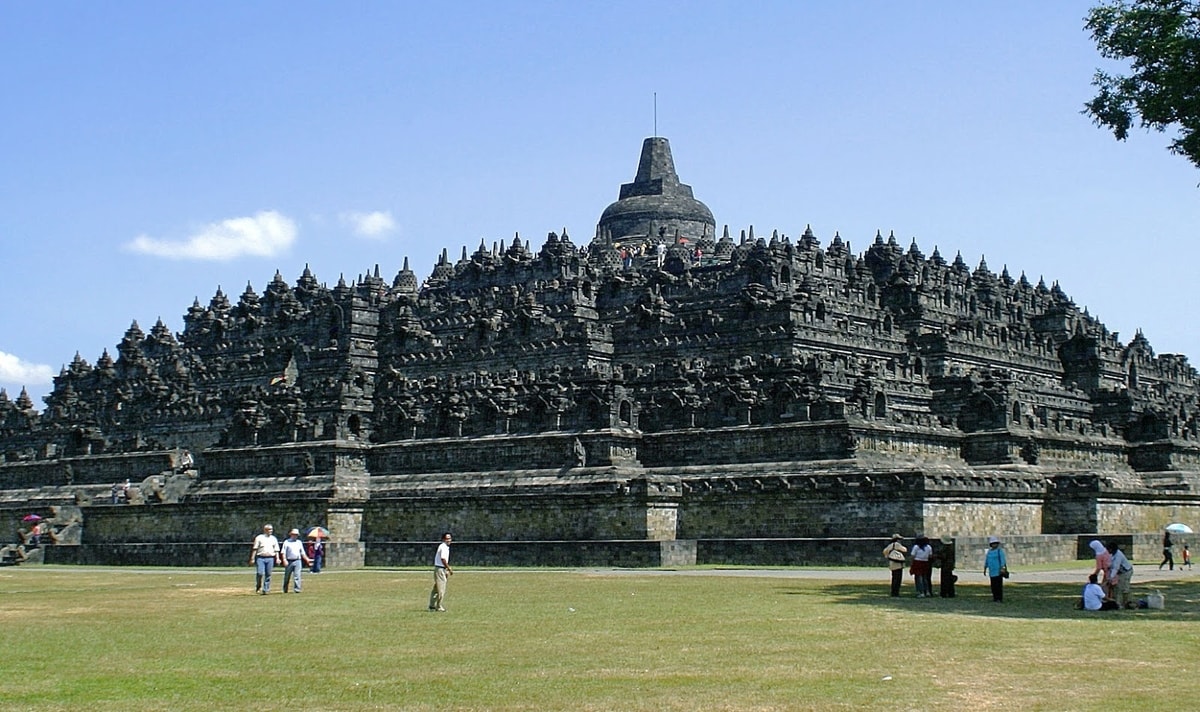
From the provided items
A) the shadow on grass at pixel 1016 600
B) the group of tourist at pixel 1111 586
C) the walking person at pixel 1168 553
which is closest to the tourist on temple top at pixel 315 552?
the shadow on grass at pixel 1016 600

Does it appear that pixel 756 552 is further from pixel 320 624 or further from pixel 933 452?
pixel 320 624

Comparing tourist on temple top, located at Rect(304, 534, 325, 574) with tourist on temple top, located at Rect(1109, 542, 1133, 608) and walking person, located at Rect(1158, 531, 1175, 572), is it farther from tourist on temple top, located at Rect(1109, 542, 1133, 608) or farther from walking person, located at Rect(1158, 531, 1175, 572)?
tourist on temple top, located at Rect(1109, 542, 1133, 608)

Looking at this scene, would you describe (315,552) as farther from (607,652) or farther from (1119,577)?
(607,652)

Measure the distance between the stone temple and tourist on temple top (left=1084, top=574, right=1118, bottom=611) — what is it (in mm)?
21357

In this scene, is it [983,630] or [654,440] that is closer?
[983,630]

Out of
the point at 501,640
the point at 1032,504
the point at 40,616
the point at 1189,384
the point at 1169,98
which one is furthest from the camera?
→ the point at 1189,384

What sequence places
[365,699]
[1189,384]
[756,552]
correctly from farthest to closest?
[1189,384] < [756,552] < [365,699]

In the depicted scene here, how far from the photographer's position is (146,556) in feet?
252

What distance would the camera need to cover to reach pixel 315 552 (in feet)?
211

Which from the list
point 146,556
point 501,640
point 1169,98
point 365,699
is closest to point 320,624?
point 501,640

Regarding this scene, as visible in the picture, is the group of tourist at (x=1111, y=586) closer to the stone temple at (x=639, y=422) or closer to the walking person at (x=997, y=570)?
the walking person at (x=997, y=570)

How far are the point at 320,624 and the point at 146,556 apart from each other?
45.9 meters

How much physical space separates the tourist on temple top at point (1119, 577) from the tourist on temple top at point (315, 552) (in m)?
35.0

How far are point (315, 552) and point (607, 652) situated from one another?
38.8 m
